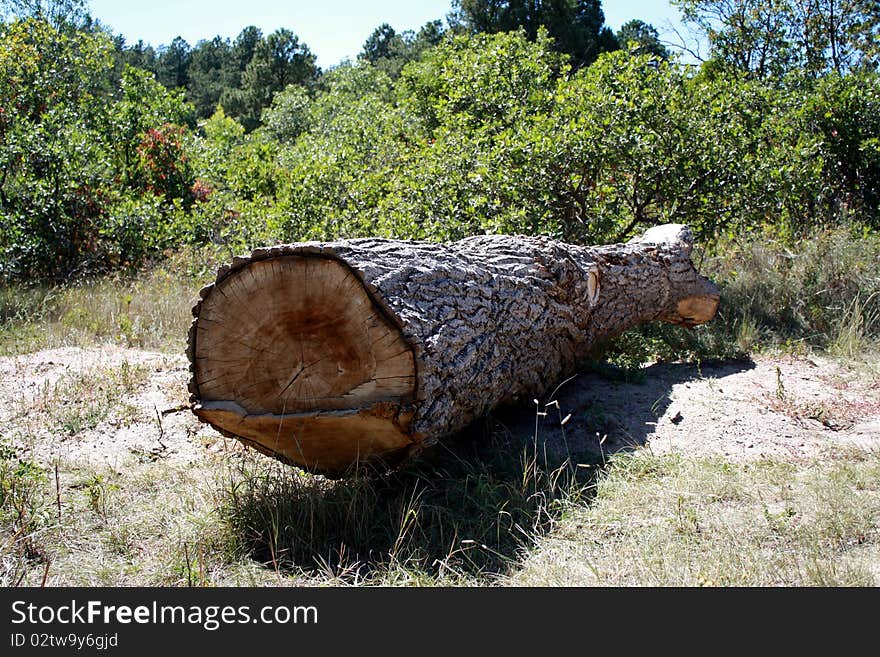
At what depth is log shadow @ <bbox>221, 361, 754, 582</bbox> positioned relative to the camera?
3.50 meters

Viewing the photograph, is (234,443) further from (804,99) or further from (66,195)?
(804,99)

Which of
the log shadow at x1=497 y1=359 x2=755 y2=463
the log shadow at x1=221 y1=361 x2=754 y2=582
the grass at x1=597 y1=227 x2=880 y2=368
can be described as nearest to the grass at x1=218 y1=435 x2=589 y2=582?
the log shadow at x1=221 y1=361 x2=754 y2=582

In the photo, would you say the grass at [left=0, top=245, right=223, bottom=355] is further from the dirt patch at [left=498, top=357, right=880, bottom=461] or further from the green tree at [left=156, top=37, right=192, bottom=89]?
the green tree at [left=156, top=37, right=192, bottom=89]

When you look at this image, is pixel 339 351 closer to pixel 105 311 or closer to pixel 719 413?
pixel 719 413

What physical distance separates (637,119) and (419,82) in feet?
31.2


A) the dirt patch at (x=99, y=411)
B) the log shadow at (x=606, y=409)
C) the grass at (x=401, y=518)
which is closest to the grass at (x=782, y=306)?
the log shadow at (x=606, y=409)

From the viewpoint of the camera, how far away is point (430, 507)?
3863mm

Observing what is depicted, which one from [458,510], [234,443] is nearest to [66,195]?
[234,443]

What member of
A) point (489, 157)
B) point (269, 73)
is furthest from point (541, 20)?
point (489, 157)

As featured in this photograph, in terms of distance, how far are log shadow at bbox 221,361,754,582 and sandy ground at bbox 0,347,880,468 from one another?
0.56 feet

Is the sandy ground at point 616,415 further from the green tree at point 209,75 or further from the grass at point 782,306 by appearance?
the green tree at point 209,75

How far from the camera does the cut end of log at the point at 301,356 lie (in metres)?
3.57

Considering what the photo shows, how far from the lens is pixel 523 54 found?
10.2 meters

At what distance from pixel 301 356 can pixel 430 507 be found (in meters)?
0.99
